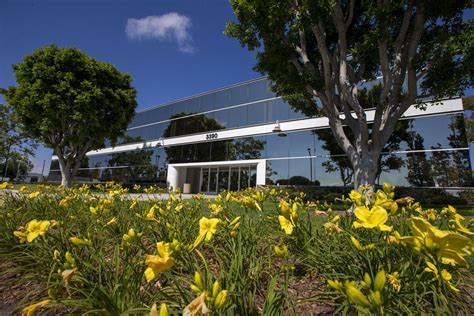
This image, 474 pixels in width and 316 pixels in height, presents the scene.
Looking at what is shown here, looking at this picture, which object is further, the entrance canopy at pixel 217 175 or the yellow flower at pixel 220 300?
the entrance canopy at pixel 217 175

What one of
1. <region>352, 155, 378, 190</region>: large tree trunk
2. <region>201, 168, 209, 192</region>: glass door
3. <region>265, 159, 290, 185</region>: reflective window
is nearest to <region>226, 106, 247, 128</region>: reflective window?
<region>265, 159, 290, 185</region>: reflective window

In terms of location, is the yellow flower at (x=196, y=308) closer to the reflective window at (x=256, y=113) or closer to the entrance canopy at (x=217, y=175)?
the entrance canopy at (x=217, y=175)

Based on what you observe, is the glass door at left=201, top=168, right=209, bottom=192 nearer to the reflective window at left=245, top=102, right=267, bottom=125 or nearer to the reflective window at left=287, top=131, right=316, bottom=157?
the reflective window at left=245, top=102, right=267, bottom=125

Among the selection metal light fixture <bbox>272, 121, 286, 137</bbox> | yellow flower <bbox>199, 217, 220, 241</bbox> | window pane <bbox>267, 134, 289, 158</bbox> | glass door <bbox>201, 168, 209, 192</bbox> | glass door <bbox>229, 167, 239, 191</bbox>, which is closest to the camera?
yellow flower <bbox>199, 217, 220, 241</bbox>

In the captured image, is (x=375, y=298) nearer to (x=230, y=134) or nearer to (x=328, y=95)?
(x=328, y=95)

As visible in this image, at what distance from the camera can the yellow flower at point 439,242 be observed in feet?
3.14

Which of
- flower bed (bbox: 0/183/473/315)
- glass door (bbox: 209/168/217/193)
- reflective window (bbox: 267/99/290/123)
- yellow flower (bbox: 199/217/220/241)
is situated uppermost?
reflective window (bbox: 267/99/290/123)

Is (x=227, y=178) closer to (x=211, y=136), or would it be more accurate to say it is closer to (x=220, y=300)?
(x=211, y=136)

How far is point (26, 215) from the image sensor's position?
3.80m

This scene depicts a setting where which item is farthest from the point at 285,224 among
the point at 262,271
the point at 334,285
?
the point at 334,285

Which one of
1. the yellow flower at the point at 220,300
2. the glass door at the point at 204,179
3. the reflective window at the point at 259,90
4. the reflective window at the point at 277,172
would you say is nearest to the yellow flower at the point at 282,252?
the yellow flower at the point at 220,300

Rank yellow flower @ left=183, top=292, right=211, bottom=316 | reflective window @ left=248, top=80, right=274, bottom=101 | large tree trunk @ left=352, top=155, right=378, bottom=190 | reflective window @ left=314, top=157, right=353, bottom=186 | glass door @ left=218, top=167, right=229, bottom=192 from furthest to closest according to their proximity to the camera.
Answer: glass door @ left=218, top=167, right=229, bottom=192
reflective window @ left=248, top=80, right=274, bottom=101
reflective window @ left=314, top=157, right=353, bottom=186
large tree trunk @ left=352, top=155, right=378, bottom=190
yellow flower @ left=183, top=292, right=211, bottom=316

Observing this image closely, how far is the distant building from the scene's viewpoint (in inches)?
511

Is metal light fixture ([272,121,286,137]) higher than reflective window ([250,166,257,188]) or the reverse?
higher
